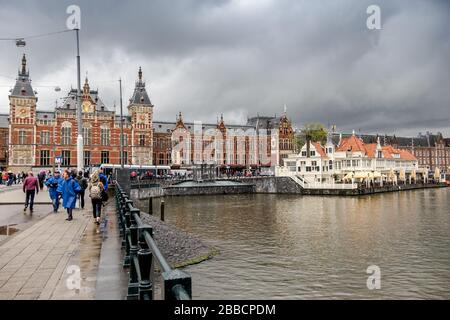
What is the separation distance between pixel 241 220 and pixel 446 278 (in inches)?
732

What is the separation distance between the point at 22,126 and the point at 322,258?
70808 millimetres

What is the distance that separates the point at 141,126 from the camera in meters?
84.2

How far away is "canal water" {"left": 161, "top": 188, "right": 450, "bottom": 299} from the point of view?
13.8m

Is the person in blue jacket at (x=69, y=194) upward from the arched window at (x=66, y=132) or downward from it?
downward

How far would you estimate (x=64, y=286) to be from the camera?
7.12 m

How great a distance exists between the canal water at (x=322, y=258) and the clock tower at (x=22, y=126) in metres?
53.8

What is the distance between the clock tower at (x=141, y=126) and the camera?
273 feet

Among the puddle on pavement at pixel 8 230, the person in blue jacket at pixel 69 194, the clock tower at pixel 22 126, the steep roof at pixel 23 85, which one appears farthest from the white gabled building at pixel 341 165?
the puddle on pavement at pixel 8 230

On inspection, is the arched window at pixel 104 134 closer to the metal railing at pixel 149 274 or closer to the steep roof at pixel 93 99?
the steep roof at pixel 93 99

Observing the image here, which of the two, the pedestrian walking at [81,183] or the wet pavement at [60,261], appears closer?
the wet pavement at [60,261]

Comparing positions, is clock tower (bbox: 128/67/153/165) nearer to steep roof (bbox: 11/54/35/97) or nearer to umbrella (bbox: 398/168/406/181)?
steep roof (bbox: 11/54/35/97)

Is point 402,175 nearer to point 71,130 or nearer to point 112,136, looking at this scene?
point 112,136
